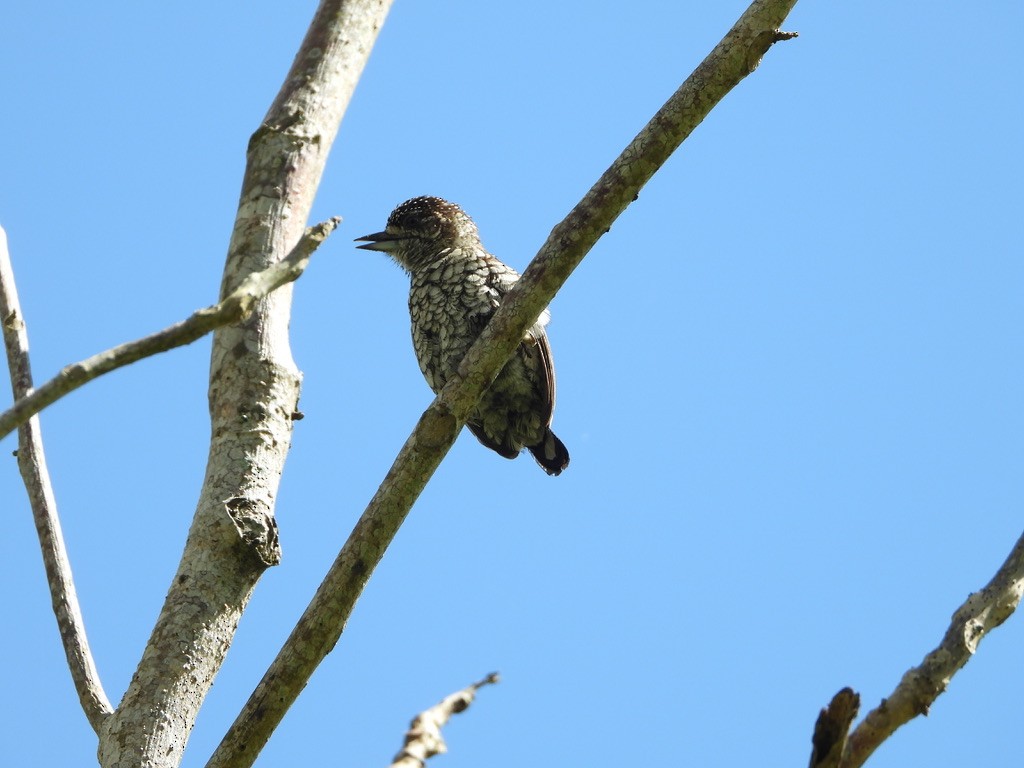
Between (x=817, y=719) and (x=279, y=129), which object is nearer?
(x=817, y=719)

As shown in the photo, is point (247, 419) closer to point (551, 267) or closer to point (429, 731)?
point (551, 267)

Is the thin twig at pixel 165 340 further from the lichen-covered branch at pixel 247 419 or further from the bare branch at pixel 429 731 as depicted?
the lichen-covered branch at pixel 247 419

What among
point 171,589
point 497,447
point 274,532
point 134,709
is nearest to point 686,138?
point 274,532

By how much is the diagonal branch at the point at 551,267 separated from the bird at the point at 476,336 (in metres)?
1.91

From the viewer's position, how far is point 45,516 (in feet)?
11.6

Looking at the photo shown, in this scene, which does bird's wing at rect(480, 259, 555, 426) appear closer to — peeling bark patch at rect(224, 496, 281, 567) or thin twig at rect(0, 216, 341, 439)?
peeling bark patch at rect(224, 496, 281, 567)

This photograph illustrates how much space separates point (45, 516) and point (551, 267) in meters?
1.64

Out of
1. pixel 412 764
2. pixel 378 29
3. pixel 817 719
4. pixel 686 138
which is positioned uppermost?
pixel 378 29

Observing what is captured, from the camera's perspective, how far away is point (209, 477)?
142 inches

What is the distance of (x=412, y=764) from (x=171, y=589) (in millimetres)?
1784

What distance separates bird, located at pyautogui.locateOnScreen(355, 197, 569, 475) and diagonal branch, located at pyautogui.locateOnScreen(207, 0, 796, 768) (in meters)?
1.91

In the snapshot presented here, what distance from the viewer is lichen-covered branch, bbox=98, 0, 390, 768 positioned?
3.25 m

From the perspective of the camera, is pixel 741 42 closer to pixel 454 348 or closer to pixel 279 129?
pixel 279 129

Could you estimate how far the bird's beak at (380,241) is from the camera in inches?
277
